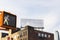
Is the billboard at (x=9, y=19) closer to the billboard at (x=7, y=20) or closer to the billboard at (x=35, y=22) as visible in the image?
the billboard at (x=7, y=20)

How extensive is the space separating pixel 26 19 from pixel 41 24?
30.7 ft

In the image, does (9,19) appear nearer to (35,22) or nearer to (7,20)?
(7,20)

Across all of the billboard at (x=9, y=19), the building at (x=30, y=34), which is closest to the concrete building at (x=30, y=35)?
the building at (x=30, y=34)

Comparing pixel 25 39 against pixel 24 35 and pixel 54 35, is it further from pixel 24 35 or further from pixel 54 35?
pixel 54 35

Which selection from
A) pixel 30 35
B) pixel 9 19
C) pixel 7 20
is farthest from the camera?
pixel 30 35

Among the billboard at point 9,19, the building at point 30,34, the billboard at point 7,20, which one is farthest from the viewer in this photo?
the building at point 30,34

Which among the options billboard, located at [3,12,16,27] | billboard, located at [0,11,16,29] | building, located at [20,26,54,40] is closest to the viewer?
billboard, located at [0,11,16,29]

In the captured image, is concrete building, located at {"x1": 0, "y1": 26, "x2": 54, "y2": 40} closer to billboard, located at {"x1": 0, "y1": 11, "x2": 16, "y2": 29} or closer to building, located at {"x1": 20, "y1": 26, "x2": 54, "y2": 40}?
building, located at {"x1": 20, "y1": 26, "x2": 54, "y2": 40}

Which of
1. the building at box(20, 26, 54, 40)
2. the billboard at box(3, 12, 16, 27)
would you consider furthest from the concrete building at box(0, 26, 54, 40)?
the billboard at box(3, 12, 16, 27)

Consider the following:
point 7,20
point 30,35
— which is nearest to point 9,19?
point 7,20

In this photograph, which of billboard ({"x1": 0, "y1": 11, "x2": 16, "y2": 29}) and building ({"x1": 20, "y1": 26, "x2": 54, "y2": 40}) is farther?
building ({"x1": 20, "y1": 26, "x2": 54, "y2": 40})

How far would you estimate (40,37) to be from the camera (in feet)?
382

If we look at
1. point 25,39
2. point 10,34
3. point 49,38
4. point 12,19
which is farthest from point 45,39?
point 12,19

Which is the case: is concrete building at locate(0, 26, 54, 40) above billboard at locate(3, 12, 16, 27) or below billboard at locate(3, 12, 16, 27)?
below
